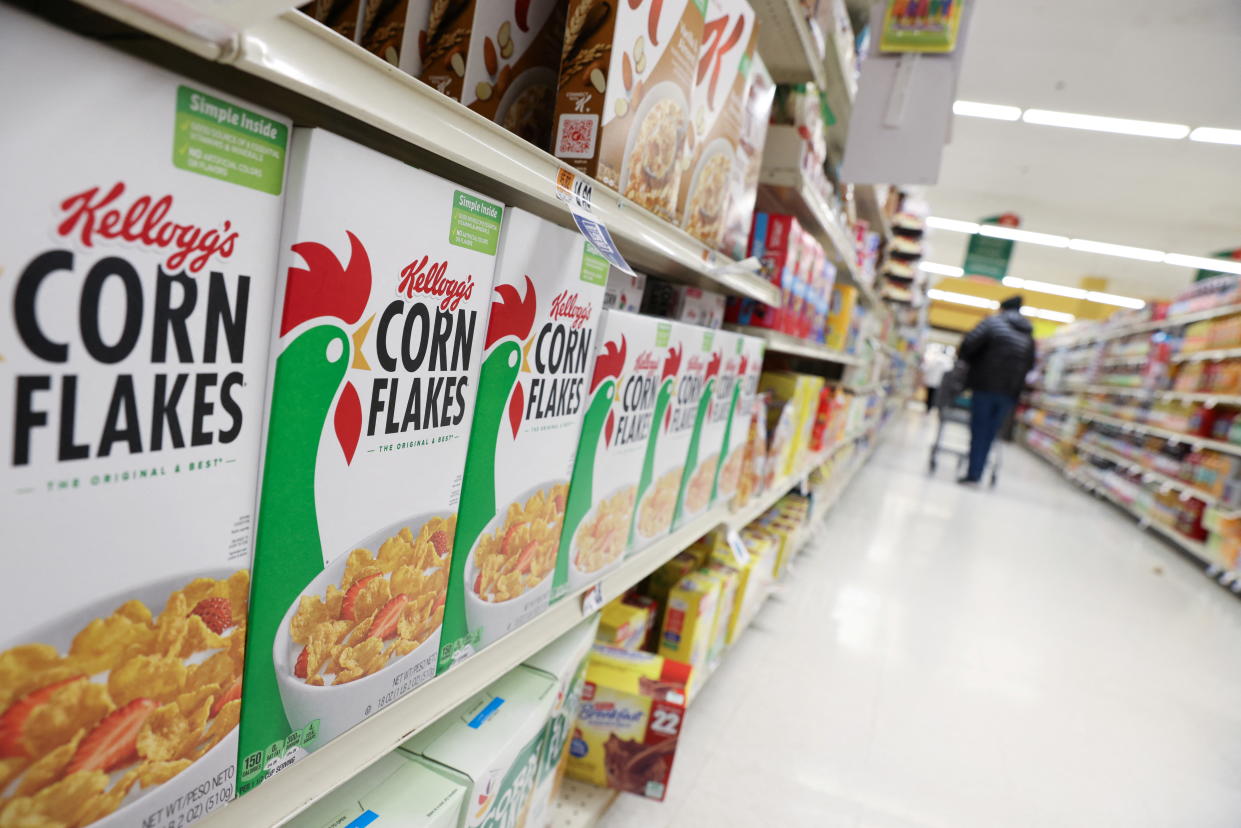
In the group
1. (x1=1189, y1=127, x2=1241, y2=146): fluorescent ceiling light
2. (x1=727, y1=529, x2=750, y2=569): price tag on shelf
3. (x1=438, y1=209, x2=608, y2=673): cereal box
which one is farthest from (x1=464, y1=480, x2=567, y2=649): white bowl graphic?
(x1=1189, y1=127, x2=1241, y2=146): fluorescent ceiling light

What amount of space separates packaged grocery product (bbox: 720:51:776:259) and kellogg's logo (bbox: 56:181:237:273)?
110 centimetres

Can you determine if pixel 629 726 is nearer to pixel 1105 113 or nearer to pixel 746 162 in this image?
pixel 746 162

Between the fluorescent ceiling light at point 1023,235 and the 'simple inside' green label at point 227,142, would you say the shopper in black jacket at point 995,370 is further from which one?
the 'simple inside' green label at point 227,142

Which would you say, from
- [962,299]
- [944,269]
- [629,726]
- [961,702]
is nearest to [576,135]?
[629,726]

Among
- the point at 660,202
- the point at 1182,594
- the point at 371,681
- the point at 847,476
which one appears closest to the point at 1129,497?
the point at 1182,594

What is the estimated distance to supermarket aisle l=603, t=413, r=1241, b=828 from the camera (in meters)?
1.75

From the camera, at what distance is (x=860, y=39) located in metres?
2.61

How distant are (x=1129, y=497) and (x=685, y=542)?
24.9ft

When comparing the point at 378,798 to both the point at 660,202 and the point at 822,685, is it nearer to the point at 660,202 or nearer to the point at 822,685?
the point at 660,202

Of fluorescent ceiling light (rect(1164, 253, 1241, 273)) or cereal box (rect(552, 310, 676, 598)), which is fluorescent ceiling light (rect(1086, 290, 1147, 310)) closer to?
fluorescent ceiling light (rect(1164, 253, 1241, 273))

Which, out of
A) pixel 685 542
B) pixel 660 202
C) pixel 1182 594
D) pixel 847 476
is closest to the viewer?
pixel 660 202

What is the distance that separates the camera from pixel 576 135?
88cm

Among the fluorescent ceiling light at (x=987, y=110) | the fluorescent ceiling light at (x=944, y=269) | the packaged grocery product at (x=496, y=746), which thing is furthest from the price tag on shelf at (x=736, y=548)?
the fluorescent ceiling light at (x=944, y=269)

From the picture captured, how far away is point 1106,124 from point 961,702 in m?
7.39
